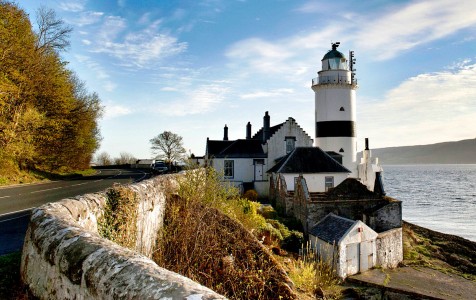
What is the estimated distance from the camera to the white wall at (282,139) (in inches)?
1334

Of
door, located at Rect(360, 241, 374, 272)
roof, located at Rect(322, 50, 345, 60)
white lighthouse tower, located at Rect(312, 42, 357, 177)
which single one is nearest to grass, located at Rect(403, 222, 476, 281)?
door, located at Rect(360, 241, 374, 272)

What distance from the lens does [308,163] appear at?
29.6 meters

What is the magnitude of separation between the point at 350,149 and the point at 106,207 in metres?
31.4

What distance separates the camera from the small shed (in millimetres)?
16547

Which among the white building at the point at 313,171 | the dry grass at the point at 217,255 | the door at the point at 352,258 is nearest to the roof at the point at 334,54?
the white building at the point at 313,171

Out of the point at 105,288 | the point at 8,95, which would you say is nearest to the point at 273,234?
the point at 105,288

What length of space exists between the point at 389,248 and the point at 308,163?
10.8 meters

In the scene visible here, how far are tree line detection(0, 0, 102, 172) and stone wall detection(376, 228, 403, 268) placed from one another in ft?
74.6

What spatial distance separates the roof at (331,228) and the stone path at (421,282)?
1.88 meters

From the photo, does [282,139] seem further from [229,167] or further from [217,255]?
[217,255]

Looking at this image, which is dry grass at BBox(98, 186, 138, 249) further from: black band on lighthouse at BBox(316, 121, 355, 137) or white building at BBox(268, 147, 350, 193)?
black band on lighthouse at BBox(316, 121, 355, 137)

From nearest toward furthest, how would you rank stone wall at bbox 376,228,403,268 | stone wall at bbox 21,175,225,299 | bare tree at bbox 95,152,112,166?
stone wall at bbox 21,175,225,299 < stone wall at bbox 376,228,403,268 < bare tree at bbox 95,152,112,166

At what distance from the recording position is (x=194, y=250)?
6.98 meters

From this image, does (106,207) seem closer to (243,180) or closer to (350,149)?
(243,180)
